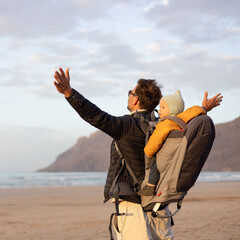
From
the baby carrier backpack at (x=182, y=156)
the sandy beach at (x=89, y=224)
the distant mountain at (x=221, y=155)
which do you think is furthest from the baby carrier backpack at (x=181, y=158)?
the distant mountain at (x=221, y=155)

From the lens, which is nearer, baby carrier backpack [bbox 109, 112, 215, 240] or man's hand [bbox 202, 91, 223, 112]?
baby carrier backpack [bbox 109, 112, 215, 240]

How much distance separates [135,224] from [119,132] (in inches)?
27.1

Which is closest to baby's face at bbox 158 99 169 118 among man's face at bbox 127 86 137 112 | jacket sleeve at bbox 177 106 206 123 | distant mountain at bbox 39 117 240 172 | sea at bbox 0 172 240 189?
jacket sleeve at bbox 177 106 206 123

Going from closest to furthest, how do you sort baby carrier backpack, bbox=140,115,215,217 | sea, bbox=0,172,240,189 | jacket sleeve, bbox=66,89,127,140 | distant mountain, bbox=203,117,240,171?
1. baby carrier backpack, bbox=140,115,215,217
2. jacket sleeve, bbox=66,89,127,140
3. sea, bbox=0,172,240,189
4. distant mountain, bbox=203,117,240,171

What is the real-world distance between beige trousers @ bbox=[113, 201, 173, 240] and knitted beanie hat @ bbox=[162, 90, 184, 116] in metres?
0.75

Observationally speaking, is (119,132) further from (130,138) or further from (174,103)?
(174,103)

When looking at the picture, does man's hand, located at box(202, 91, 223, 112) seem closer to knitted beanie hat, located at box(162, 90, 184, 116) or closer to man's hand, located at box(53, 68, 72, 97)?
knitted beanie hat, located at box(162, 90, 184, 116)

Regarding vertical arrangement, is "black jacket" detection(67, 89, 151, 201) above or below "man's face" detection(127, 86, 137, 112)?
below

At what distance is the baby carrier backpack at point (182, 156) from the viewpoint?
2646 millimetres

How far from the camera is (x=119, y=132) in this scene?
2881 mm

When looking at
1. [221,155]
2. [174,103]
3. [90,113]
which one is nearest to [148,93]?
[174,103]

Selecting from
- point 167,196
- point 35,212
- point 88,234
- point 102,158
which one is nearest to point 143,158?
point 167,196

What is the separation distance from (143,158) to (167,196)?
37cm

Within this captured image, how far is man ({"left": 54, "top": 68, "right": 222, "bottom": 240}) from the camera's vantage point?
9.08 ft
